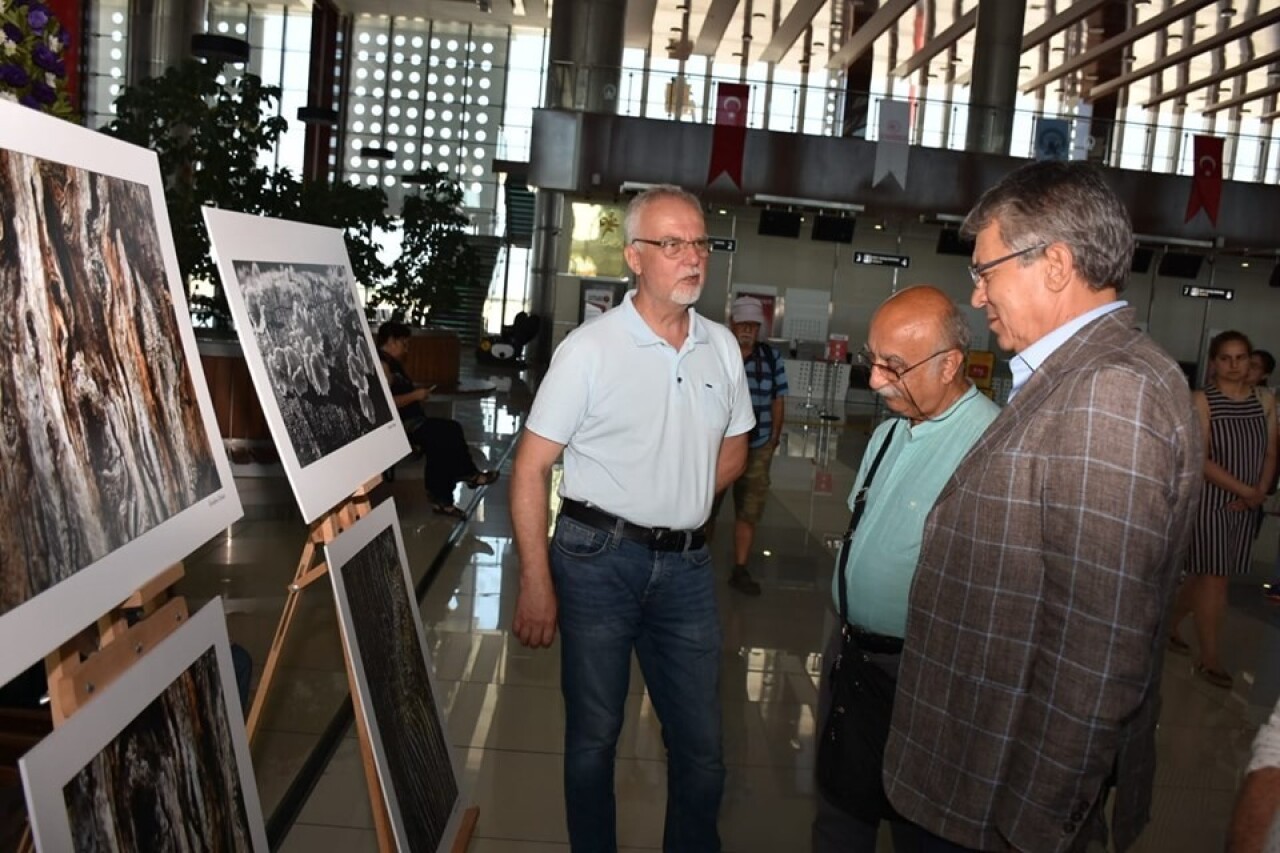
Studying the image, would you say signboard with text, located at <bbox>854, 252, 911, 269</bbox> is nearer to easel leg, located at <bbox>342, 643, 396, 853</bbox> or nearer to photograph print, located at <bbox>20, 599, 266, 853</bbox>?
easel leg, located at <bbox>342, 643, 396, 853</bbox>

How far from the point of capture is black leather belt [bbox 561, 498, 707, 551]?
307cm

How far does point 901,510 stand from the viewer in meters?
2.66

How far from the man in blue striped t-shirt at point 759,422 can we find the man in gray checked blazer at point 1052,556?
189 inches

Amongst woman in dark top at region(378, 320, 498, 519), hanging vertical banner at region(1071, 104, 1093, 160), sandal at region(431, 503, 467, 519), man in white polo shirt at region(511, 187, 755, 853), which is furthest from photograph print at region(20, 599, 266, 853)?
hanging vertical banner at region(1071, 104, 1093, 160)

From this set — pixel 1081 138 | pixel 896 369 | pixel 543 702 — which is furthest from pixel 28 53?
pixel 1081 138

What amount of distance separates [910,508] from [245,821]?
1467 mm

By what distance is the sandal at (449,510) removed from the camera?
8.90m

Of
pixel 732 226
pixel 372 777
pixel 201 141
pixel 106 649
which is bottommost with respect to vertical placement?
pixel 372 777

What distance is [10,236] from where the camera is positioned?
1531mm

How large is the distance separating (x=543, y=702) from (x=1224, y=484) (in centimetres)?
344

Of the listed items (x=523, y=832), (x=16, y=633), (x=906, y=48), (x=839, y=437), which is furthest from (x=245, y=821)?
(x=906, y=48)

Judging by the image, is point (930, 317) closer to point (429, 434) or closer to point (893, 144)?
point (429, 434)

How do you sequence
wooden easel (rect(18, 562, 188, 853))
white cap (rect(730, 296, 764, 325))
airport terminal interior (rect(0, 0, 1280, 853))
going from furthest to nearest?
white cap (rect(730, 296, 764, 325)) < airport terminal interior (rect(0, 0, 1280, 853)) < wooden easel (rect(18, 562, 188, 853))

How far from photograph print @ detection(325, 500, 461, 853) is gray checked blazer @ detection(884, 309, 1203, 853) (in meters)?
1.17
